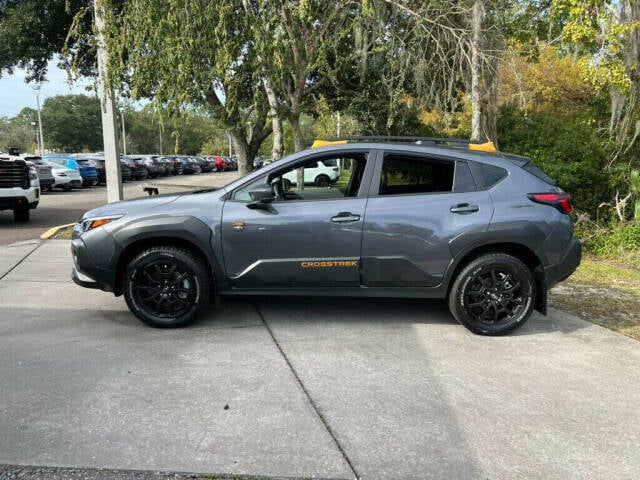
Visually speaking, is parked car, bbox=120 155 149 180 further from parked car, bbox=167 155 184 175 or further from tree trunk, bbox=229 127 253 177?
tree trunk, bbox=229 127 253 177

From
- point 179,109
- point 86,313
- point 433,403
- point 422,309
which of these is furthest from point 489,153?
point 179,109

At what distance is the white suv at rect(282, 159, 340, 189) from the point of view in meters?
4.82

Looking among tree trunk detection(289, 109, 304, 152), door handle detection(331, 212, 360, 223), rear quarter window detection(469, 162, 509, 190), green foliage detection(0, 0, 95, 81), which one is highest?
green foliage detection(0, 0, 95, 81)

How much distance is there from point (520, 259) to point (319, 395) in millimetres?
2334

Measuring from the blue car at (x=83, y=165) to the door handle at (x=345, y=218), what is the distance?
70.3 ft

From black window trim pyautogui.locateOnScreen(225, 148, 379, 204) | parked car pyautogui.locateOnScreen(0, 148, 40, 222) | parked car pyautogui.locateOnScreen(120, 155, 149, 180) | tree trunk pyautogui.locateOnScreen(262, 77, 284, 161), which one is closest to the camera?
black window trim pyautogui.locateOnScreen(225, 148, 379, 204)

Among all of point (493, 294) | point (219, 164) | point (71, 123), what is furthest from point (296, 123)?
point (71, 123)

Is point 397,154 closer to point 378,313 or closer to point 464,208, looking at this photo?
point 464,208

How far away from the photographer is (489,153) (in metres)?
4.77

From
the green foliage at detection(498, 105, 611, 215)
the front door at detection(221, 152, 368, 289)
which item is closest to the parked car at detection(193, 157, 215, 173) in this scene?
the green foliage at detection(498, 105, 611, 215)

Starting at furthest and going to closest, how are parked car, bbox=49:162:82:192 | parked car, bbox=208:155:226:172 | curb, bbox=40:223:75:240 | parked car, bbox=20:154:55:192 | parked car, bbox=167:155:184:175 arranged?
1. parked car, bbox=208:155:226:172
2. parked car, bbox=167:155:184:175
3. parked car, bbox=49:162:82:192
4. parked car, bbox=20:154:55:192
5. curb, bbox=40:223:75:240

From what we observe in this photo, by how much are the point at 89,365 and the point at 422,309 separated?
3.17 metres

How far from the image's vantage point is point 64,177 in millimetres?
22141

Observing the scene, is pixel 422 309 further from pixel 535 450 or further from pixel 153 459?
pixel 153 459
